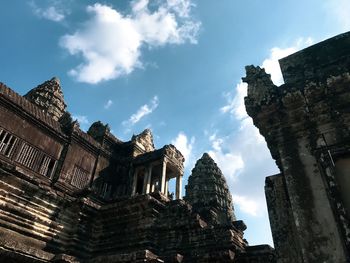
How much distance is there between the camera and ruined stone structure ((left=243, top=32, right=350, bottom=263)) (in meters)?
3.95

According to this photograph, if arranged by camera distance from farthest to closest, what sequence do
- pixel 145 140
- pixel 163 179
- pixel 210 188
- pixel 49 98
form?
pixel 210 188 < pixel 49 98 < pixel 145 140 < pixel 163 179

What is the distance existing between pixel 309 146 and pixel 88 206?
32.1 ft

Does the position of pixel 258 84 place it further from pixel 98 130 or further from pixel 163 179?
pixel 98 130

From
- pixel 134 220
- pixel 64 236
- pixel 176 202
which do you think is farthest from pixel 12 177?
pixel 176 202

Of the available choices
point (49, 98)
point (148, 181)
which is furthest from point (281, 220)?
point (49, 98)

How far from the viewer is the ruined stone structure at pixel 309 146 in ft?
13.0

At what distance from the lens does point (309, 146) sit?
4.75 m

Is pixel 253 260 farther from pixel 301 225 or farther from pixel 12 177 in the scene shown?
pixel 12 177

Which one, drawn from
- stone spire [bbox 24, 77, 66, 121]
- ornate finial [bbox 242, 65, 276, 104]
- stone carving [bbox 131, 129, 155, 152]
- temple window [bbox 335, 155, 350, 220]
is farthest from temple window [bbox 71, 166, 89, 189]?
temple window [bbox 335, 155, 350, 220]

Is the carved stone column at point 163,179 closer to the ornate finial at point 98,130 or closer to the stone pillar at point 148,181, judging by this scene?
the stone pillar at point 148,181

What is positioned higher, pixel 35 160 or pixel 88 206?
pixel 35 160

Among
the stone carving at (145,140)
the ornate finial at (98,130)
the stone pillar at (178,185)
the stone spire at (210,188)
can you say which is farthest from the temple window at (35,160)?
the stone spire at (210,188)

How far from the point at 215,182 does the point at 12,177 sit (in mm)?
19301

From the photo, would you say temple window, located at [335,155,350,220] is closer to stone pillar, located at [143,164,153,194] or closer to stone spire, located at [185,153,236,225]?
stone pillar, located at [143,164,153,194]
